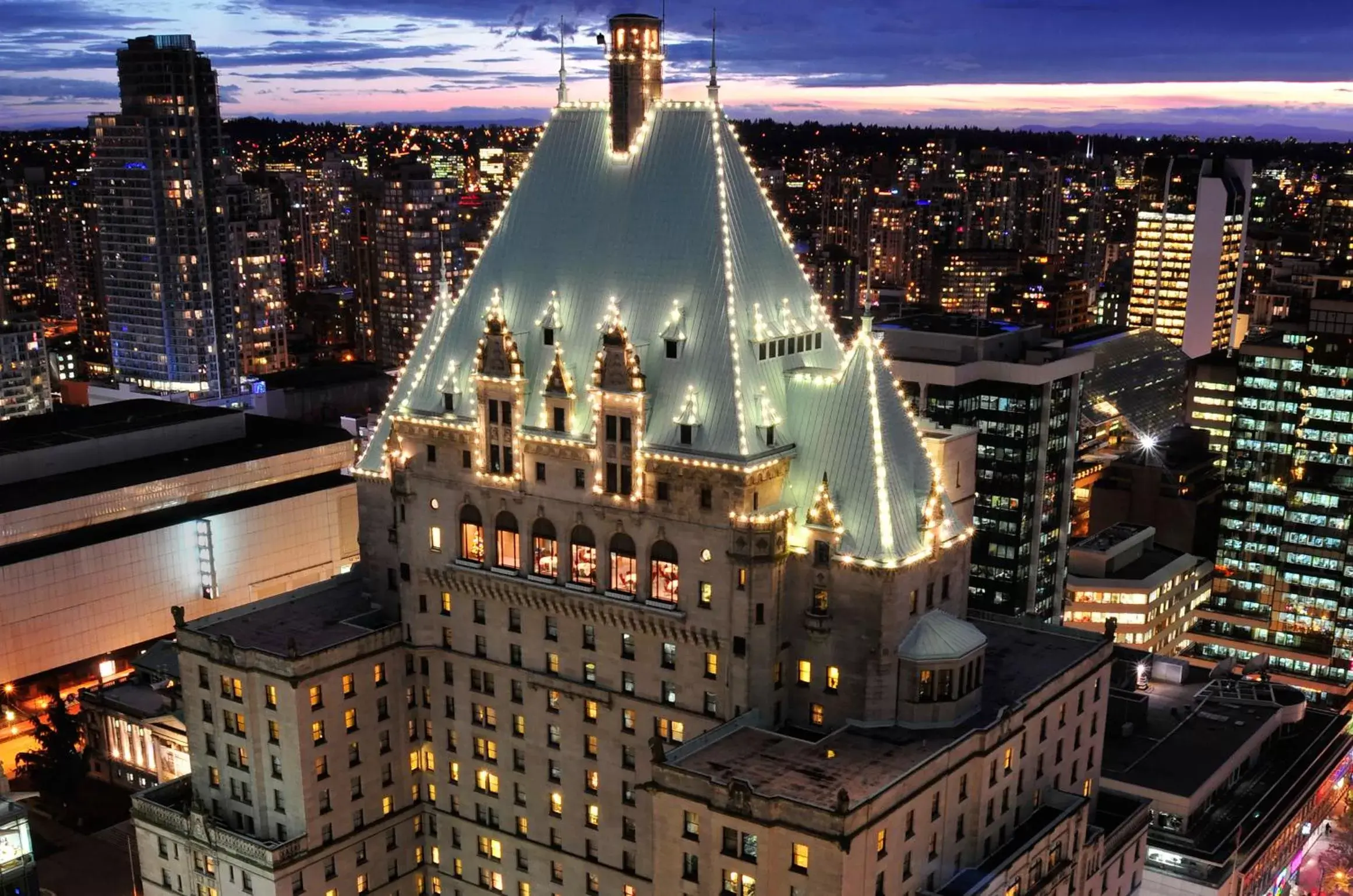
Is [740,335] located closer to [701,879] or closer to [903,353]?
[701,879]

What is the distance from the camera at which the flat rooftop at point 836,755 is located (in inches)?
2926

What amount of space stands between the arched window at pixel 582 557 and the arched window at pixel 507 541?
15.1ft

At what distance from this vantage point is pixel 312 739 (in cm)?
9312

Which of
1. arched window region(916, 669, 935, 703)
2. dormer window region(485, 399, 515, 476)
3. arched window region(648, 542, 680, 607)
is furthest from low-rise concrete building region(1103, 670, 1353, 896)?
dormer window region(485, 399, 515, 476)

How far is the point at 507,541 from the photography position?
92.2 metres

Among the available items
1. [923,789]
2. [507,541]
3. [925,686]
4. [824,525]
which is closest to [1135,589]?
[925,686]

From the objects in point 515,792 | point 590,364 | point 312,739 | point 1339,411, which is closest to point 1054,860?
point 515,792

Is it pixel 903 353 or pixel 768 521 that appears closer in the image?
pixel 768 521

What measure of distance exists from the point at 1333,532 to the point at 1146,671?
2381 inches

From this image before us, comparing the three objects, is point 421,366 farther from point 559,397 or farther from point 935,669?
point 935,669

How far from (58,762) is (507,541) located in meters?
76.7

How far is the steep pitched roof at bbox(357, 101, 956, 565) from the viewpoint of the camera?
83.4m

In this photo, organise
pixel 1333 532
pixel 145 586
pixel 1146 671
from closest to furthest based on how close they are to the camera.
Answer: pixel 1146 671
pixel 145 586
pixel 1333 532

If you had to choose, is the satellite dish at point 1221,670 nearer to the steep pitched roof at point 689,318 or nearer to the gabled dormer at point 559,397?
the steep pitched roof at point 689,318
